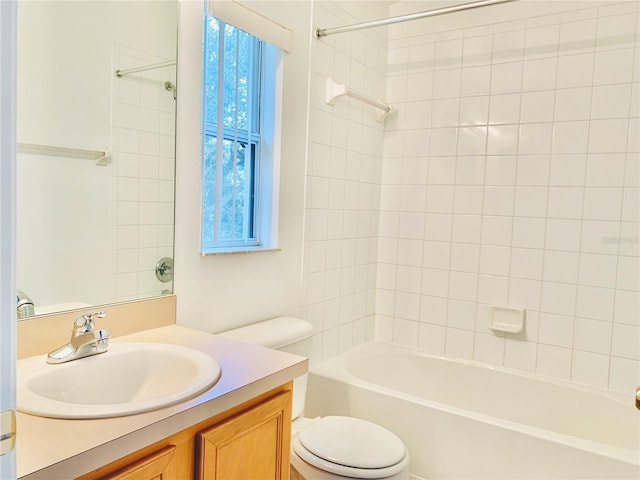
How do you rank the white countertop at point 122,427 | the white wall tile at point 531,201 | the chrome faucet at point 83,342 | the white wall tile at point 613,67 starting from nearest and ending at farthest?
the white countertop at point 122,427 → the chrome faucet at point 83,342 → the white wall tile at point 613,67 → the white wall tile at point 531,201

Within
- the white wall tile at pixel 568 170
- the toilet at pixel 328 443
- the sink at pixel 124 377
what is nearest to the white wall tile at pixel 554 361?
the white wall tile at pixel 568 170

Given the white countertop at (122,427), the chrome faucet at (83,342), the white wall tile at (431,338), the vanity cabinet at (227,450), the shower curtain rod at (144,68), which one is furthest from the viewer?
the white wall tile at (431,338)

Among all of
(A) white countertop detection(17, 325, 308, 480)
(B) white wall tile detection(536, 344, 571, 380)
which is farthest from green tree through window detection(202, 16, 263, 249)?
(B) white wall tile detection(536, 344, 571, 380)

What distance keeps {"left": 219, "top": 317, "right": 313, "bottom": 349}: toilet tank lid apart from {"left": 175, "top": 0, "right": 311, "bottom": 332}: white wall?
0.06 meters

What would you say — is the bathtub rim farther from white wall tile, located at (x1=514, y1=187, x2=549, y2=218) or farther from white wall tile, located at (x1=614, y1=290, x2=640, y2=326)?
white wall tile, located at (x1=514, y1=187, x2=549, y2=218)

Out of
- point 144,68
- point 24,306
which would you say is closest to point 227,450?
point 24,306

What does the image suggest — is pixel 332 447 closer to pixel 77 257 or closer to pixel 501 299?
pixel 77 257

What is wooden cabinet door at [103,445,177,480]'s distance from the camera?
84 cm

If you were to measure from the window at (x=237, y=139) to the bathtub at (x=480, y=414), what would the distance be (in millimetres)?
848

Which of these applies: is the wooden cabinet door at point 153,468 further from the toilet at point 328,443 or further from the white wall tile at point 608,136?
the white wall tile at point 608,136

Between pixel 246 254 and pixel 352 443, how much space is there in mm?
788

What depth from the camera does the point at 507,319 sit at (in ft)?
8.09

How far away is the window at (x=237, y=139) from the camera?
1687 millimetres

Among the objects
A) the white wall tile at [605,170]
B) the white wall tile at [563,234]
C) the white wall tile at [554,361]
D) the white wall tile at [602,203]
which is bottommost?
the white wall tile at [554,361]
